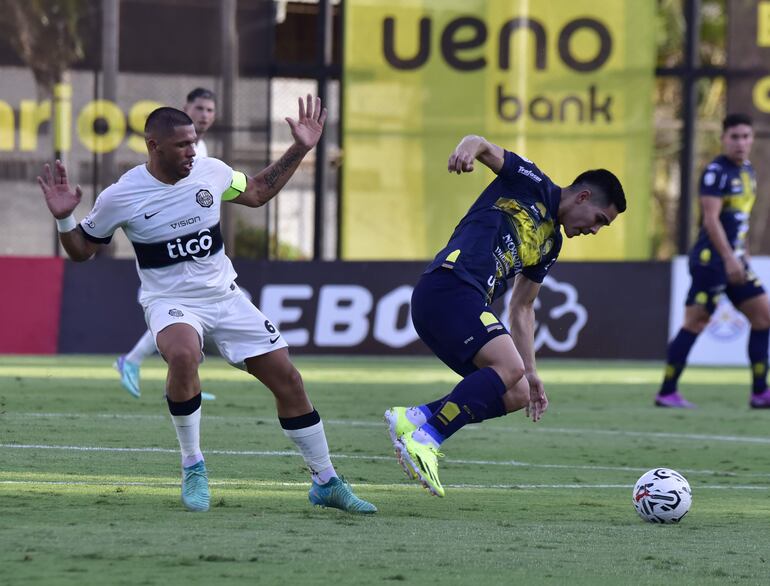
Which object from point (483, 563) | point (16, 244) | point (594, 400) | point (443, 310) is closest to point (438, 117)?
point (16, 244)

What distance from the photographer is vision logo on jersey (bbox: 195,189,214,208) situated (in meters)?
7.60

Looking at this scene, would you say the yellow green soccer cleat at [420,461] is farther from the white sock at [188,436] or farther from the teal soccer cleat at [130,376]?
the teal soccer cleat at [130,376]

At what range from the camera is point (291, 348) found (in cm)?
1925

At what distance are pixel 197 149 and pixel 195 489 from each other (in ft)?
17.7

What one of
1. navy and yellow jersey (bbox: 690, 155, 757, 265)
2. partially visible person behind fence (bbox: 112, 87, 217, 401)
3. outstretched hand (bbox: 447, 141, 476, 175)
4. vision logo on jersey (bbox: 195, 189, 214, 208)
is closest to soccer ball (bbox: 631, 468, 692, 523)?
outstretched hand (bbox: 447, 141, 476, 175)

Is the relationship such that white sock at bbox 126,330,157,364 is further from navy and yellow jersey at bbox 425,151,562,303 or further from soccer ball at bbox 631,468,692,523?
soccer ball at bbox 631,468,692,523

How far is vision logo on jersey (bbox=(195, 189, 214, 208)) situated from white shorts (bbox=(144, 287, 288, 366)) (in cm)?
46

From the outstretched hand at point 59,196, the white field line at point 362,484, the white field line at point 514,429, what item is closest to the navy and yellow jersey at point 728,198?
the white field line at point 514,429

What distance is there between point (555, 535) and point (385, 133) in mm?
14082

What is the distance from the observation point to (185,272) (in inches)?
296

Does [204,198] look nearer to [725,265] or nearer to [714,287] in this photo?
[725,265]

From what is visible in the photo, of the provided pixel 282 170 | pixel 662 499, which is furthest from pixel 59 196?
pixel 662 499

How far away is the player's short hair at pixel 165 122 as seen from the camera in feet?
24.4

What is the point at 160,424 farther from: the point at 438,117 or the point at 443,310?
the point at 438,117
